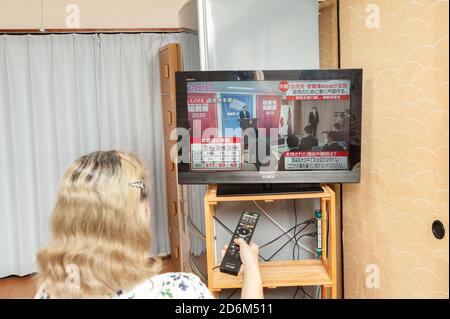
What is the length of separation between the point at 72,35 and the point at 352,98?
2428 millimetres

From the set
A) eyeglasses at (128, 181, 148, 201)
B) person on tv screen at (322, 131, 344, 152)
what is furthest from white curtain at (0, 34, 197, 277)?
eyeglasses at (128, 181, 148, 201)

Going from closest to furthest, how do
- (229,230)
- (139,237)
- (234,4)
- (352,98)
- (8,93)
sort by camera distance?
(139,237) < (352,98) < (234,4) < (229,230) < (8,93)

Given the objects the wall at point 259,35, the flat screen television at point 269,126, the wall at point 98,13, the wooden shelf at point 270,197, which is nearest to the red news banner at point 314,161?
the flat screen television at point 269,126

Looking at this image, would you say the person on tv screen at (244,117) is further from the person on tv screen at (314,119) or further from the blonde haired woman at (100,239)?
the blonde haired woman at (100,239)

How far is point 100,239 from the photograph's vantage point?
3.77 ft

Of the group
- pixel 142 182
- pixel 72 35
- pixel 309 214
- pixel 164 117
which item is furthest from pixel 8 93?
pixel 142 182

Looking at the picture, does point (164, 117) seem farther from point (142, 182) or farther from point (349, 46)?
point (142, 182)

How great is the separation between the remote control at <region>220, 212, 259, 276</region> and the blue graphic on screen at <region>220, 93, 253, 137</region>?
37 centimetres

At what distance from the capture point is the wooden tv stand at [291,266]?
6.41 feet

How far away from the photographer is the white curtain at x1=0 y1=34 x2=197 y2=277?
3.56 m

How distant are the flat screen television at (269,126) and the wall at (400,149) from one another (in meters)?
0.10

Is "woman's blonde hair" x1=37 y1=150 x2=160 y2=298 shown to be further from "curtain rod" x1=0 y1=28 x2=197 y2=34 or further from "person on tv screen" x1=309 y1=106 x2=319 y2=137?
"curtain rod" x1=0 y1=28 x2=197 y2=34

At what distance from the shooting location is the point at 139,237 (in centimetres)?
119

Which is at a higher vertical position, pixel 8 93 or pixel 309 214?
pixel 8 93
